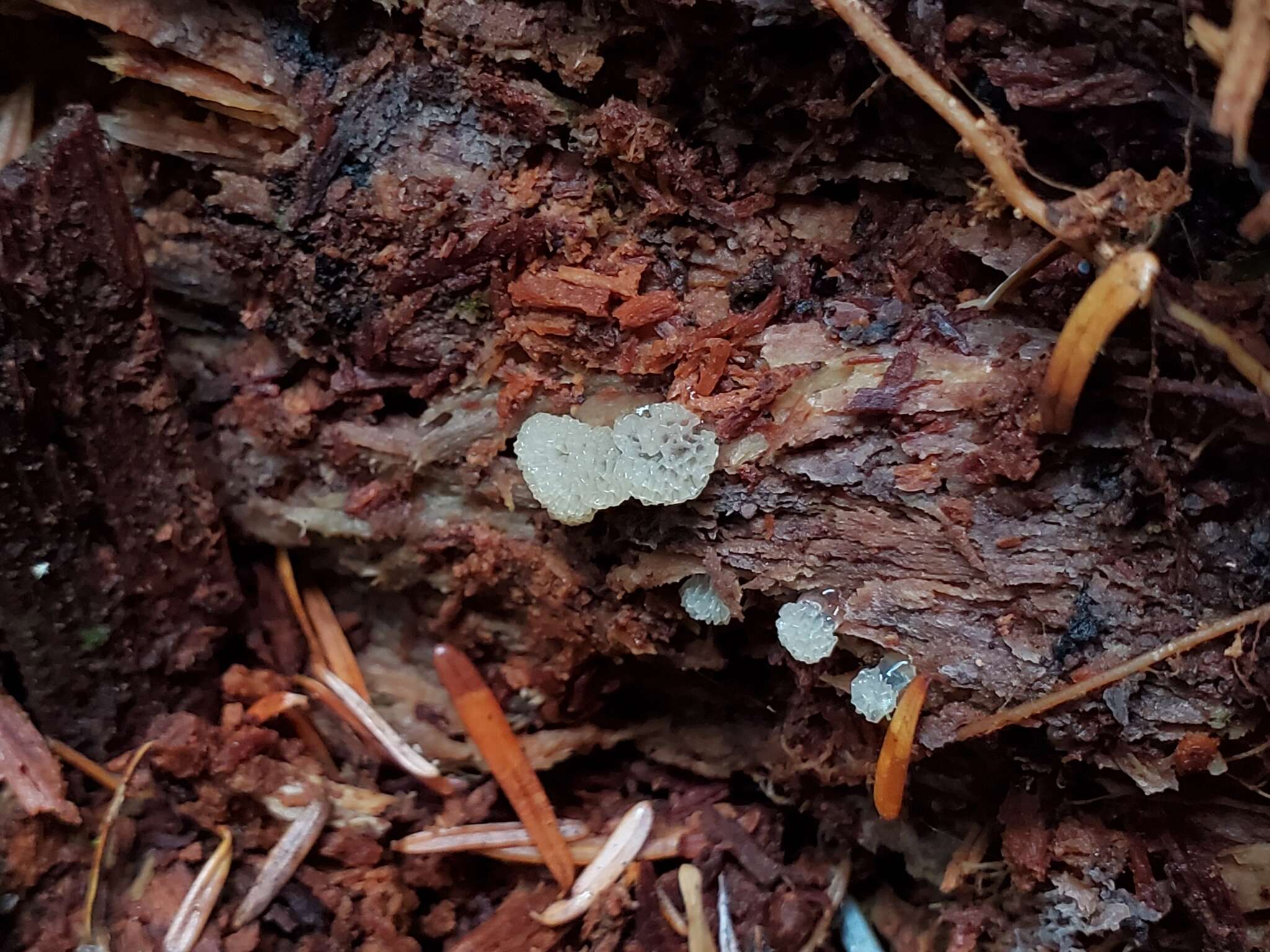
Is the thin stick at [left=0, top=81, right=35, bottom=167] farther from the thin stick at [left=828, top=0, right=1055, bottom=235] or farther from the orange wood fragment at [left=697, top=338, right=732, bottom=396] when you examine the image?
the thin stick at [left=828, top=0, right=1055, bottom=235]

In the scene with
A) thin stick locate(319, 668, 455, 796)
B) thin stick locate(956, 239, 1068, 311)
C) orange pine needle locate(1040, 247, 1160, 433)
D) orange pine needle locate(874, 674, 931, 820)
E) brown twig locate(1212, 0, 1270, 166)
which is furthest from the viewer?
thin stick locate(319, 668, 455, 796)

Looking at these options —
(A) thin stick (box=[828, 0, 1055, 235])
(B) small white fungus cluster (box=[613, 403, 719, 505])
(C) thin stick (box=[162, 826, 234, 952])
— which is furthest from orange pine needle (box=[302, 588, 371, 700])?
(A) thin stick (box=[828, 0, 1055, 235])

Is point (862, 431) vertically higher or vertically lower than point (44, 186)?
lower

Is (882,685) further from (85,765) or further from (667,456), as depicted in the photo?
(85,765)

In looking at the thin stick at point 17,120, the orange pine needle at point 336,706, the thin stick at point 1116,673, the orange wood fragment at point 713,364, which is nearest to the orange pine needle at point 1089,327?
the thin stick at point 1116,673

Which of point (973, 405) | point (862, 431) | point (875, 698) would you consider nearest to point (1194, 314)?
point (973, 405)

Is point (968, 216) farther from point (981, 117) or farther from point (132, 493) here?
point (132, 493)
